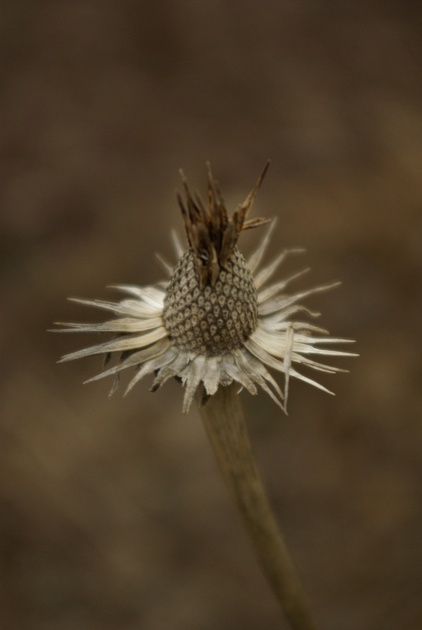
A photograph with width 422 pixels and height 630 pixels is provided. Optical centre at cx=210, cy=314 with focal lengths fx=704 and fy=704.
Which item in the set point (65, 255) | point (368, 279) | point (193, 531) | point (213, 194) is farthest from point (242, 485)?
point (65, 255)

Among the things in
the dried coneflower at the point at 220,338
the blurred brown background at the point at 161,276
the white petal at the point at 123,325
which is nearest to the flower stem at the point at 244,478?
the dried coneflower at the point at 220,338

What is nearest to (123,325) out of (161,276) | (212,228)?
(212,228)

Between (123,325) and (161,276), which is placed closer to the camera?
(123,325)

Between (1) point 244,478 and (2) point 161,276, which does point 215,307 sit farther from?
(2) point 161,276

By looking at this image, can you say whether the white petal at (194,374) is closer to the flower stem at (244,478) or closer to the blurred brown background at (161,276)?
the flower stem at (244,478)

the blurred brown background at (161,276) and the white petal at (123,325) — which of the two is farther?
the blurred brown background at (161,276)

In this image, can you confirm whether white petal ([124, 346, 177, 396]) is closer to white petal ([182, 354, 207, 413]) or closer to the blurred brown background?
white petal ([182, 354, 207, 413])

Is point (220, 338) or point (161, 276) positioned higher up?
point (161, 276)
